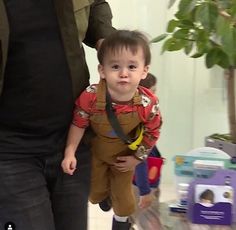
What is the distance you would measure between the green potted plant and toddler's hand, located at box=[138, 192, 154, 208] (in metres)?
0.53

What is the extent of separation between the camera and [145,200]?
200 centimetres

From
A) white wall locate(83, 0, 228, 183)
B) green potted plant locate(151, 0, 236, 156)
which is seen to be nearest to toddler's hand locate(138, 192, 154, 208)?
green potted plant locate(151, 0, 236, 156)

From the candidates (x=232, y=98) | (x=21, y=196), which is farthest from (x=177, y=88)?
(x=21, y=196)

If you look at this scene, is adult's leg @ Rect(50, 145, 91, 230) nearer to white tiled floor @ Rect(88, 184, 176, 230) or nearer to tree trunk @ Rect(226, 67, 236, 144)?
tree trunk @ Rect(226, 67, 236, 144)

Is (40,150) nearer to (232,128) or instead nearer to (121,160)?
(121,160)

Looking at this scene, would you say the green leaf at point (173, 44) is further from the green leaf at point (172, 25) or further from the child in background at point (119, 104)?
the child in background at point (119, 104)

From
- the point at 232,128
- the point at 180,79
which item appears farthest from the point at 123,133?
the point at 180,79

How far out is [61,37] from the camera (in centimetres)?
120

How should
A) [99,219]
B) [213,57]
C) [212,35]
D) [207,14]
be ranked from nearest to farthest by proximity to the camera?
[207,14] < [212,35] < [213,57] < [99,219]

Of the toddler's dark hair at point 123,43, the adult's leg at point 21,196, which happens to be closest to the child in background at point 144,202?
the toddler's dark hair at point 123,43

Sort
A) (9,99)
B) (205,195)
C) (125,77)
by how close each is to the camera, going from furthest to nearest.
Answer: (205,195) → (125,77) → (9,99)

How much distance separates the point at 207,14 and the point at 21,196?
1.11 m

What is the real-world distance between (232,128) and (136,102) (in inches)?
46.3

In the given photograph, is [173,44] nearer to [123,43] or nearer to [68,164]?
[123,43]
